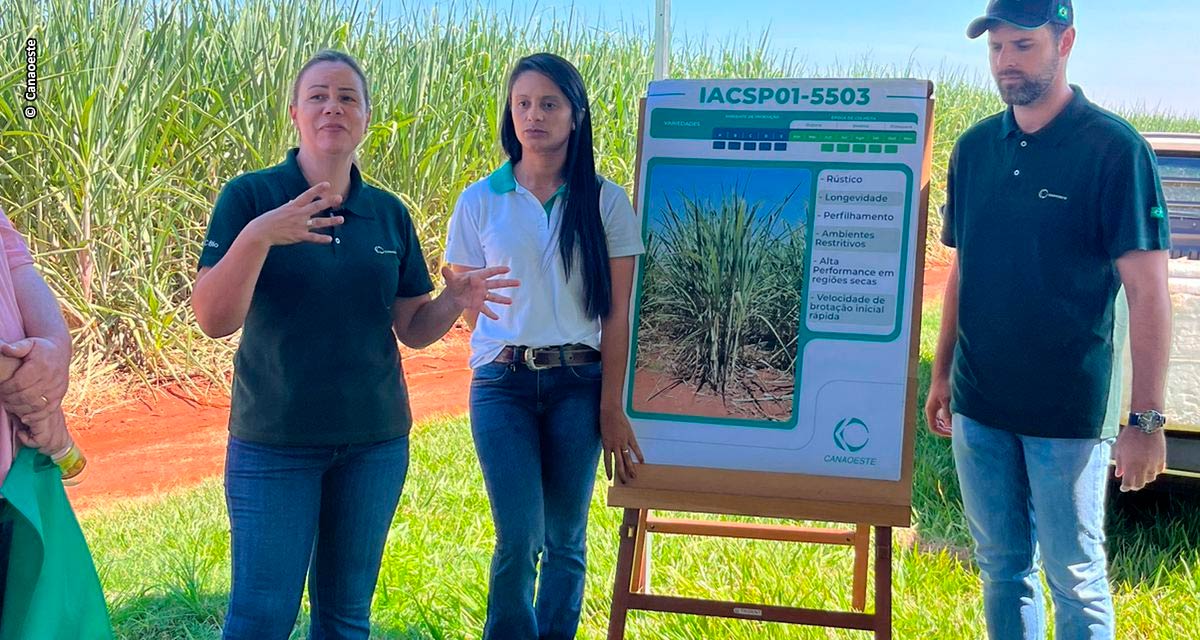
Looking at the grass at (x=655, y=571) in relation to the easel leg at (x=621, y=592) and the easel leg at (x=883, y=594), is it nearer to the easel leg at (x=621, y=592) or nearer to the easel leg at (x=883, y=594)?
the easel leg at (x=621, y=592)

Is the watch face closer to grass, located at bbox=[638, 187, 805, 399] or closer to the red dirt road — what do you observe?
grass, located at bbox=[638, 187, 805, 399]

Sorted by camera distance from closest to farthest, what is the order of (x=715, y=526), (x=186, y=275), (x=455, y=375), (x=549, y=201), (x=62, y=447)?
(x=62, y=447), (x=549, y=201), (x=715, y=526), (x=186, y=275), (x=455, y=375)

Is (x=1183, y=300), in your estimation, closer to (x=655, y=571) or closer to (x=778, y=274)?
(x=778, y=274)

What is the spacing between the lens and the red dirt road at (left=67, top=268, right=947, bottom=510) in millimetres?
4895

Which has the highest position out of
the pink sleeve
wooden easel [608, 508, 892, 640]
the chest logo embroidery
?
the chest logo embroidery

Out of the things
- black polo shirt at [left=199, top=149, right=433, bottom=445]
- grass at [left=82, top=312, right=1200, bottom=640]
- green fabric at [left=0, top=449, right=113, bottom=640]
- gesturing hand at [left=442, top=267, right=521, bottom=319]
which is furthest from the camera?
grass at [left=82, top=312, right=1200, bottom=640]

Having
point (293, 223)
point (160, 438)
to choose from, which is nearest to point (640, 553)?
point (293, 223)

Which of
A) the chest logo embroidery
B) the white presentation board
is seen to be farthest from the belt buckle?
the chest logo embroidery

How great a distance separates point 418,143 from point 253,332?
533 cm

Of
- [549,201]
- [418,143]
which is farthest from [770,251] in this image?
[418,143]

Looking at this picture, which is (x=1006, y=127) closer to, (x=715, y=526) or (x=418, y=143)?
(x=715, y=526)

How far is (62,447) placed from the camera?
207 cm

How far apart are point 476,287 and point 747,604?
42.9 inches

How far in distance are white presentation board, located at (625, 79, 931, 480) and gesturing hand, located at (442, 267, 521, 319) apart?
58cm
